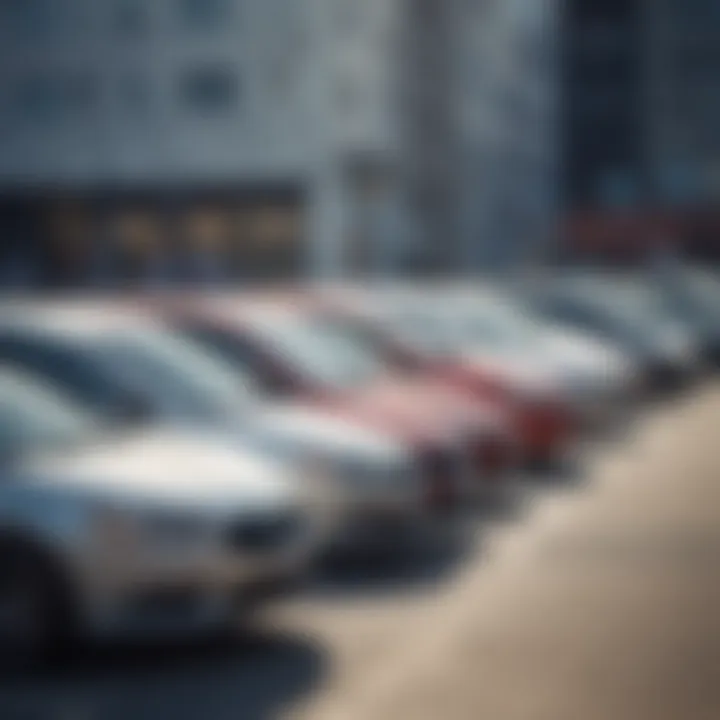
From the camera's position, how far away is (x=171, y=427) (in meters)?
10.3

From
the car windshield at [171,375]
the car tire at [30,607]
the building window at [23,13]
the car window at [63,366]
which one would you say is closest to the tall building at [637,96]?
the building window at [23,13]

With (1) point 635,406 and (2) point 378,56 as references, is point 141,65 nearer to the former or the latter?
(2) point 378,56

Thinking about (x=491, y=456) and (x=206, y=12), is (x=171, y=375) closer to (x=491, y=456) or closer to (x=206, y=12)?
(x=491, y=456)

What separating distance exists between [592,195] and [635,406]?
74396 mm

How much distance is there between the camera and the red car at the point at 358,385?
12.2 meters

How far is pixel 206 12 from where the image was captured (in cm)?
5794

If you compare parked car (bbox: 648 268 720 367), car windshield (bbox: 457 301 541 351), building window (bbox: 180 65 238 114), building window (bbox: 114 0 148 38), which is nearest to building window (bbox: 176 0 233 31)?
building window (bbox: 180 65 238 114)

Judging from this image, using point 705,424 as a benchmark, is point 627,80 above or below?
above

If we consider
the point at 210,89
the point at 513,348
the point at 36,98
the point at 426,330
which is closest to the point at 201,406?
the point at 426,330

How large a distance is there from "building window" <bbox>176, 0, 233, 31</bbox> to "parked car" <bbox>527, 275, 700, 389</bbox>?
3051 centimetres

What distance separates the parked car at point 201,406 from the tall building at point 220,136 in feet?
151

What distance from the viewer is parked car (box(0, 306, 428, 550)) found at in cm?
1018

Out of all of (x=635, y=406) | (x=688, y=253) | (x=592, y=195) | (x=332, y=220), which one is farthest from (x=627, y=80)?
(x=635, y=406)

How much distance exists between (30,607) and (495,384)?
7.95m
